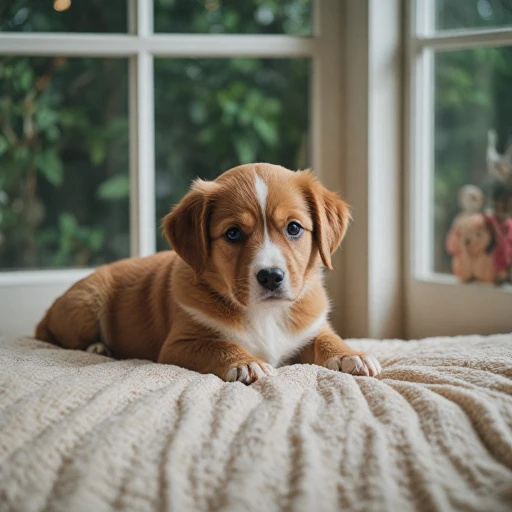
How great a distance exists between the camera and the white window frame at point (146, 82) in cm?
306

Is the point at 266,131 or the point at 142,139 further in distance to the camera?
the point at 266,131

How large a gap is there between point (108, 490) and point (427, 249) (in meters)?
2.34

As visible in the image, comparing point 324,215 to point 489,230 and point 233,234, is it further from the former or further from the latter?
point 489,230

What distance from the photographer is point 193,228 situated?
221 centimetres

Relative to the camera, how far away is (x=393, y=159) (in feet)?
10.5

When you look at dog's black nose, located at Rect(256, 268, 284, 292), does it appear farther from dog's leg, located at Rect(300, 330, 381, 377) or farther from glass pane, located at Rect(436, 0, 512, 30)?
glass pane, located at Rect(436, 0, 512, 30)

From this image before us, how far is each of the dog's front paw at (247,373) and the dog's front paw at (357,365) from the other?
25 cm

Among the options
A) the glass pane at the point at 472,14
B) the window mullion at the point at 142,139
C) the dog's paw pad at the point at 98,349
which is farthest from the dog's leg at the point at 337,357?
the glass pane at the point at 472,14

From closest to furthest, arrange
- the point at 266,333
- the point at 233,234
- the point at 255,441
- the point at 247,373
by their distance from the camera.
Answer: the point at 255,441, the point at 247,373, the point at 233,234, the point at 266,333

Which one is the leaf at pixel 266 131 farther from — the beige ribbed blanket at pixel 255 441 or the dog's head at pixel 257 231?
the beige ribbed blanket at pixel 255 441

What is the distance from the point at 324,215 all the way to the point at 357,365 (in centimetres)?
54

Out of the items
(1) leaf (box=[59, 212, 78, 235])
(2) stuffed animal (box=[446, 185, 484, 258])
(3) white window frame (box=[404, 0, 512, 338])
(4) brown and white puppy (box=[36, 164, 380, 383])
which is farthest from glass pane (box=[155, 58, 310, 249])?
(4) brown and white puppy (box=[36, 164, 380, 383])

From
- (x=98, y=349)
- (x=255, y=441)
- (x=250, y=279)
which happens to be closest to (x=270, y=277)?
(x=250, y=279)

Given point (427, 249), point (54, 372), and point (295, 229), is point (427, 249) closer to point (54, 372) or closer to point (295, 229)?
point (295, 229)
